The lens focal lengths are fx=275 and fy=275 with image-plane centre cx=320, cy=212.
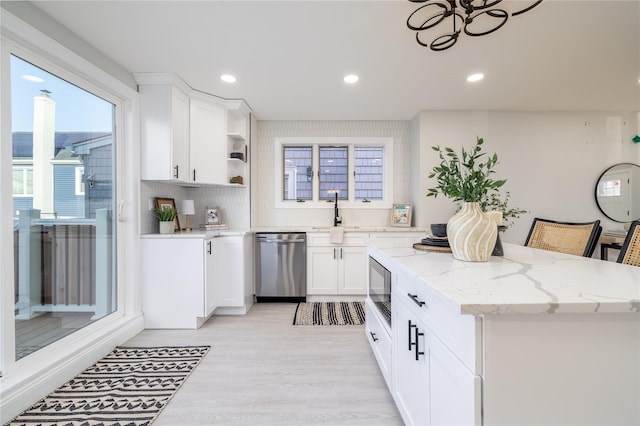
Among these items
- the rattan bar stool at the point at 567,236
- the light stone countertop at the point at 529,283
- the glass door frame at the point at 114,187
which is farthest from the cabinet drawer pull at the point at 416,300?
the glass door frame at the point at 114,187

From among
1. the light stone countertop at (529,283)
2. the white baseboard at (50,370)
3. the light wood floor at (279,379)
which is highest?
the light stone countertop at (529,283)

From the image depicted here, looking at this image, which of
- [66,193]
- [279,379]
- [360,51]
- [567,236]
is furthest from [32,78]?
[567,236]

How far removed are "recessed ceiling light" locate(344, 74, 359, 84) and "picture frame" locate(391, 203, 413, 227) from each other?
1.92m

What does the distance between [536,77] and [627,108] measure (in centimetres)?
210

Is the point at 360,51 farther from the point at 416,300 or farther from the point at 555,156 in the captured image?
the point at 555,156

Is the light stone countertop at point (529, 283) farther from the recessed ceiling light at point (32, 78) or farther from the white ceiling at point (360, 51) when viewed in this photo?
the recessed ceiling light at point (32, 78)

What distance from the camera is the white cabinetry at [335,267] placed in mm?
3658

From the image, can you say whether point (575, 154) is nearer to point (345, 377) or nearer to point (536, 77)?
point (536, 77)

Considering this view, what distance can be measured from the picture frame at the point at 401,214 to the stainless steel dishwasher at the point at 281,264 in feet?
4.50

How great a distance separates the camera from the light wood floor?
1603 millimetres

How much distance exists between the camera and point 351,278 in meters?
3.67

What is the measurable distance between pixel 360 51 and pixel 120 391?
9.99 feet

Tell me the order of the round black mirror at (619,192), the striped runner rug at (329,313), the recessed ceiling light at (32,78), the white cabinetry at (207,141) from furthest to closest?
1. the round black mirror at (619,192)
2. the white cabinetry at (207,141)
3. the striped runner rug at (329,313)
4. the recessed ceiling light at (32,78)

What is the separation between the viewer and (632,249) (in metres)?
1.37
